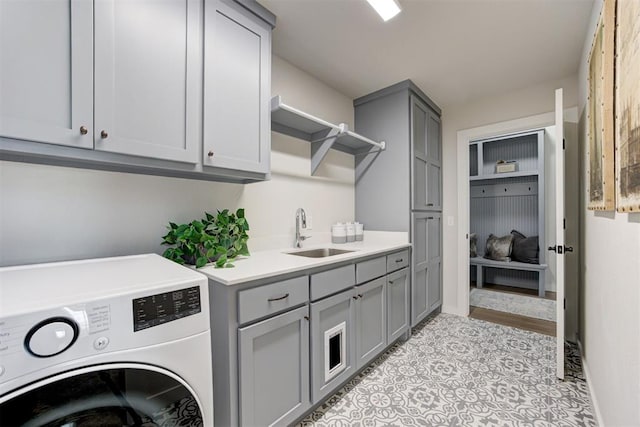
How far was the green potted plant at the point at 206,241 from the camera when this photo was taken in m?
1.38

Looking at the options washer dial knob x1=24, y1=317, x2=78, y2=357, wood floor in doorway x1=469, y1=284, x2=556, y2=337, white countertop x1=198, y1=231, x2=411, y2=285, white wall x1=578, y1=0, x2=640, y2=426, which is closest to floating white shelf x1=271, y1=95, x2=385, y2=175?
white countertop x1=198, y1=231, x2=411, y2=285

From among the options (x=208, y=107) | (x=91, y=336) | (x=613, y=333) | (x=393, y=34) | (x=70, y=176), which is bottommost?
(x=613, y=333)

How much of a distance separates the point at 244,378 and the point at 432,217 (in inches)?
97.1

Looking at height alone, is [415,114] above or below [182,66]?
above

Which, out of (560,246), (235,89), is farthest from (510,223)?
(235,89)

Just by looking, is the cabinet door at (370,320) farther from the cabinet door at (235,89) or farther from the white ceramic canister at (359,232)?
the cabinet door at (235,89)

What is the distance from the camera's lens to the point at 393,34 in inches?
75.9

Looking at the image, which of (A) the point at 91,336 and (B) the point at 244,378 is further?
(B) the point at 244,378

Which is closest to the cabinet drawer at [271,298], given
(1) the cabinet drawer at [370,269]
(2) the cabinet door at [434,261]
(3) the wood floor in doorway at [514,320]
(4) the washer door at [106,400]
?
(4) the washer door at [106,400]

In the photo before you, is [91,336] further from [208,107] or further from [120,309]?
[208,107]

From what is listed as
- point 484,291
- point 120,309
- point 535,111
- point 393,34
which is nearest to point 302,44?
point 393,34

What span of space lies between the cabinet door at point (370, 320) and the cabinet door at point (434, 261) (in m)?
1.00

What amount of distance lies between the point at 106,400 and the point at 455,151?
342 centimetres

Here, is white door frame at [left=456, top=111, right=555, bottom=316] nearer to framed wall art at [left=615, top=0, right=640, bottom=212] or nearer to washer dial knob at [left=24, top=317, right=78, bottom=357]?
framed wall art at [left=615, top=0, right=640, bottom=212]
